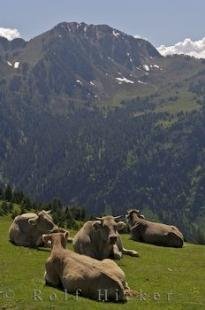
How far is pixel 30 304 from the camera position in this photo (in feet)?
69.4

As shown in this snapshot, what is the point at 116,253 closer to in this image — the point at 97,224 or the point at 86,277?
the point at 97,224

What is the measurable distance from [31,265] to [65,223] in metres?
28.6

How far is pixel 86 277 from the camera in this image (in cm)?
2280

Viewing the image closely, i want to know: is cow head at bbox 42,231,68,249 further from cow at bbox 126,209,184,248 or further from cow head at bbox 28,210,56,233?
cow at bbox 126,209,184,248

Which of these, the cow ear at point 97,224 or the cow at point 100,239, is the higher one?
the cow ear at point 97,224

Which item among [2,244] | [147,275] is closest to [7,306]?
[147,275]

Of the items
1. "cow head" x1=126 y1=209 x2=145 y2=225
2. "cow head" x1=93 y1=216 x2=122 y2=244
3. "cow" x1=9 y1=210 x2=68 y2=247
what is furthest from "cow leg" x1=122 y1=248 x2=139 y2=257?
"cow head" x1=126 y1=209 x2=145 y2=225

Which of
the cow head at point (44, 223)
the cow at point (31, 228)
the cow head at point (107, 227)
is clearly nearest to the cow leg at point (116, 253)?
the cow head at point (107, 227)

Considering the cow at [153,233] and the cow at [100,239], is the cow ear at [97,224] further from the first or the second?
the cow at [153,233]

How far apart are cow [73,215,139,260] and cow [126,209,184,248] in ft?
40.3

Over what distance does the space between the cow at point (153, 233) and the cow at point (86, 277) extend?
22.1 meters

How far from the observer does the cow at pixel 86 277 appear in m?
22.5

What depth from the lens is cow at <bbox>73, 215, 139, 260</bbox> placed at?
3145 cm

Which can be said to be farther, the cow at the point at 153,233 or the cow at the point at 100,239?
the cow at the point at 153,233
